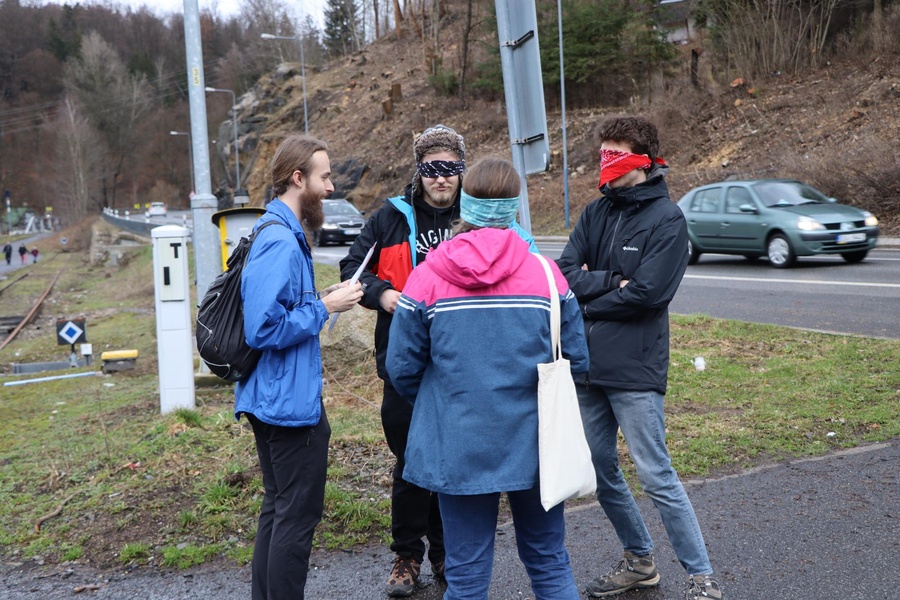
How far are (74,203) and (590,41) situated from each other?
7355 centimetres

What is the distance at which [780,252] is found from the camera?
600 inches

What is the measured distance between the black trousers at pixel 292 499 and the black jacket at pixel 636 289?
3.74ft

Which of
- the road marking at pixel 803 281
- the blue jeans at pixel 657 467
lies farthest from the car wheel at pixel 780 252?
the blue jeans at pixel 657 467

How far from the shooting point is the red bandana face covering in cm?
341

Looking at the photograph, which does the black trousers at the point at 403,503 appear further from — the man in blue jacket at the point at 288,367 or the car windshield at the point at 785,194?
the car windshield at the point at 785,194

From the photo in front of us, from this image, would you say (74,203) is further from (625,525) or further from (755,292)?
(625,525)

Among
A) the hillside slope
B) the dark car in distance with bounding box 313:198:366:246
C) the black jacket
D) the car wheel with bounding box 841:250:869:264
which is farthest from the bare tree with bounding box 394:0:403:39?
the black jacket

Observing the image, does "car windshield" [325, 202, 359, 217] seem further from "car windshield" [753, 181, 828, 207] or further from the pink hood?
the pink hood

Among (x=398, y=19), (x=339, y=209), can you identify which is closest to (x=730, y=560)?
(x=339, y=209)

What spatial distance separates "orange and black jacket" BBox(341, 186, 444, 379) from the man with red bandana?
0.73 meters

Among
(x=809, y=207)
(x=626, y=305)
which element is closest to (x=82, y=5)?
(x=809, y=207)

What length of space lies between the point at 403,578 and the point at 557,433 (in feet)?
4.59

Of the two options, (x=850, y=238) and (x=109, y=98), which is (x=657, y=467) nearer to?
(x=850, y=238)

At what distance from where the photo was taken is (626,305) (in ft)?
10.9
